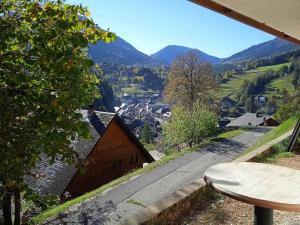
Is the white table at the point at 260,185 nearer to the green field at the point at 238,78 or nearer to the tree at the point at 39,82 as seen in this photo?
the tree at the point at 39,82

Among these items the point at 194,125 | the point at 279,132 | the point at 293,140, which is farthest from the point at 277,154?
the point at 194,125

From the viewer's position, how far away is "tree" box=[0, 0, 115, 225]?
3.63m

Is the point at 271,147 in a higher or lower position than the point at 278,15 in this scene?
lower

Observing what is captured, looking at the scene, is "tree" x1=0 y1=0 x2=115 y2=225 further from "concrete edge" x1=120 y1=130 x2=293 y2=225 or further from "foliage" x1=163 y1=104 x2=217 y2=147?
"foliage" x1=163 y1=104 x2=217 y2=147

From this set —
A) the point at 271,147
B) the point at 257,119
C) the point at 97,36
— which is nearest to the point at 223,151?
the point at 271,147

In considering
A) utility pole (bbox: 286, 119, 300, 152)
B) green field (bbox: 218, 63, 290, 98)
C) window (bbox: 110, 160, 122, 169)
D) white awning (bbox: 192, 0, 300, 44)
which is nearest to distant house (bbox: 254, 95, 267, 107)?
green field (bbox: 218, 63, 290, 98)

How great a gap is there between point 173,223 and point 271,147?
5.16 meters

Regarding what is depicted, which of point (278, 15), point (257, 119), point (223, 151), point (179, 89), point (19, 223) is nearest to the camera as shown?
point (278, 15)

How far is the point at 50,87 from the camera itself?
3871 millimetres

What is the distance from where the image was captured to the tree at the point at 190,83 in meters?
43.2

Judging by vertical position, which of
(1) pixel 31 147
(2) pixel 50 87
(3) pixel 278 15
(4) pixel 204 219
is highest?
(3) pixel 278 15

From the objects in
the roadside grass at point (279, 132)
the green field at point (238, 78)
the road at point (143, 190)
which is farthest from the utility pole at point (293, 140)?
the green field at point (238, 78)

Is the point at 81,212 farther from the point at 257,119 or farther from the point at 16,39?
the point at 257,119

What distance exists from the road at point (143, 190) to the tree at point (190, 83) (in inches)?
633
